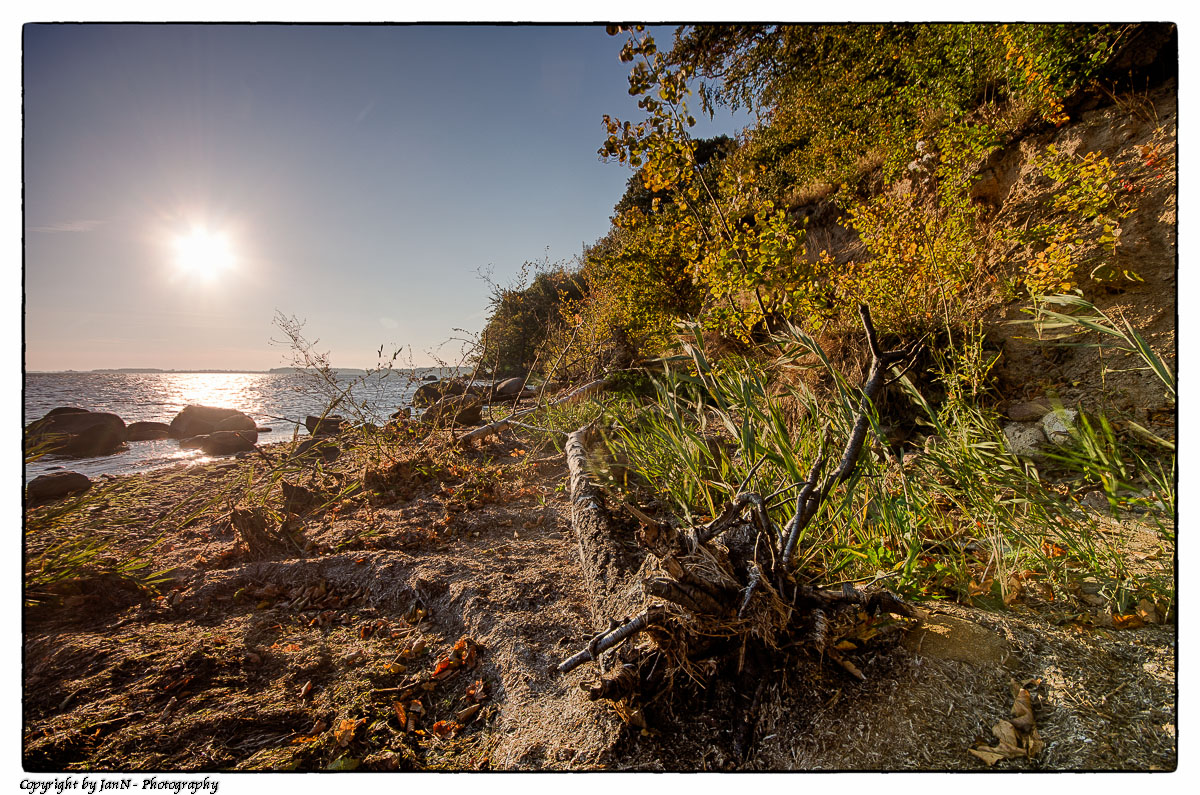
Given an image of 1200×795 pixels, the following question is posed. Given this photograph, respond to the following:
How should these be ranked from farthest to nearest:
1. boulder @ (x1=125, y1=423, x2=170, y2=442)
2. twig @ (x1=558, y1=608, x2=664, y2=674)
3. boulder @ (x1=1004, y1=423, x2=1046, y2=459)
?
1. boulder @ (x1=1004, y1=423, x2=1046, y2=459)
2. boulder @ (x1=125, y1=423, x2=170, y2=442)
3. twig @ (x1=558, y1=608, x2=664, y2=674)

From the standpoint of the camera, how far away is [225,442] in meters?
3.01

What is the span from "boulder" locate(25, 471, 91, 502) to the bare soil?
92 millimetres

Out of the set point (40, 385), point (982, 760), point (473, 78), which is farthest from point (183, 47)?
point (982, 760)

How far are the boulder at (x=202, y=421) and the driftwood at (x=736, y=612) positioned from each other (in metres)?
2.86

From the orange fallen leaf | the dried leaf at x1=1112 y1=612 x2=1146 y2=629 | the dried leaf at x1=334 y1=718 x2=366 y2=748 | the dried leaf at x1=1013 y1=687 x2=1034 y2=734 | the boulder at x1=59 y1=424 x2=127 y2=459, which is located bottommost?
the dried leaf at x1=334 y1=718 x2=366 y2=748

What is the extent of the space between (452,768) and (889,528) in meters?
1.41

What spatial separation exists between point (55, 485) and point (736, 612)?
232 centimetres

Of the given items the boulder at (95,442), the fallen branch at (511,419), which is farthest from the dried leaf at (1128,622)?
the boulder at (95,442)

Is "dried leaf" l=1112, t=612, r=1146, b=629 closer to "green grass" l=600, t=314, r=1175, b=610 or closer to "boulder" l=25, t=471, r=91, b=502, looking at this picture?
"green grass" l=600, t=314, r=1175, b=610

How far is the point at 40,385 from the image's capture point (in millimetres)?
1302

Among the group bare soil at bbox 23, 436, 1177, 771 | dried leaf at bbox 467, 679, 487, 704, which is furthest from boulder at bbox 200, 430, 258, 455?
dried leaf at bbox 467, 679, 487, 704

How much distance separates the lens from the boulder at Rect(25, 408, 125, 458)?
4.34 feet

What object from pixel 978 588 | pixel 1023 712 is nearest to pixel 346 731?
pixel 1023 712

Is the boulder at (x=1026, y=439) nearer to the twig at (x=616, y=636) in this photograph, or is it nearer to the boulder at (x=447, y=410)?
the twig at (x=616, y=636)
